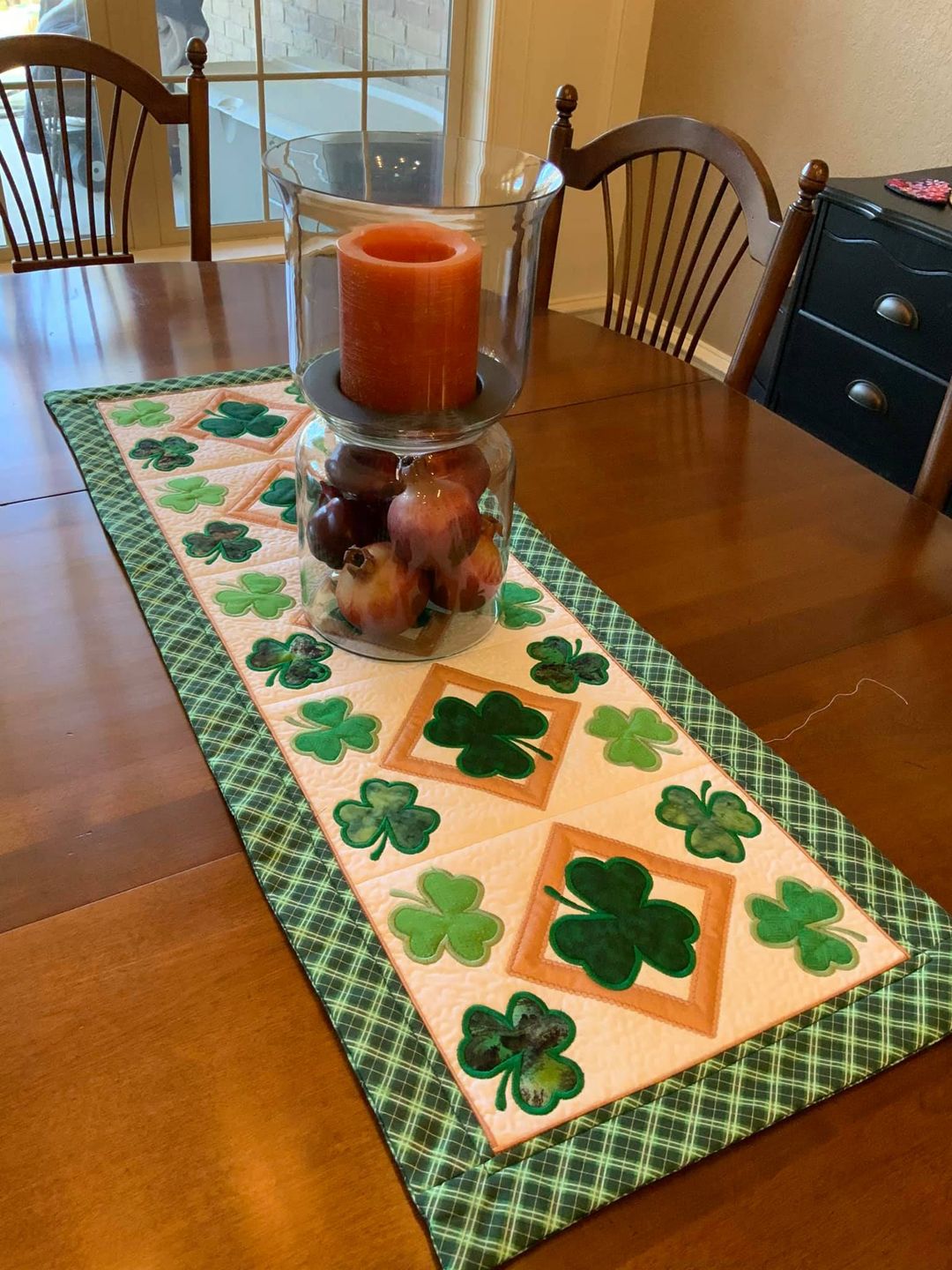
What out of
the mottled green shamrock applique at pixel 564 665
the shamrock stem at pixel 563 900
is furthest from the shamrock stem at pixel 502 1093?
the mottled green shamrock applique at pixel 564 665

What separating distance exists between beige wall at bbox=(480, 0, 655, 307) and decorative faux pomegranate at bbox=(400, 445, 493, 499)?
2.23 metres

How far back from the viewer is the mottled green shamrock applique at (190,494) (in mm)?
1018

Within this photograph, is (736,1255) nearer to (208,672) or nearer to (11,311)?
(208,672)

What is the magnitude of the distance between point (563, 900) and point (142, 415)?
783 millimetres

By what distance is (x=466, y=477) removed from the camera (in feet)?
2.68

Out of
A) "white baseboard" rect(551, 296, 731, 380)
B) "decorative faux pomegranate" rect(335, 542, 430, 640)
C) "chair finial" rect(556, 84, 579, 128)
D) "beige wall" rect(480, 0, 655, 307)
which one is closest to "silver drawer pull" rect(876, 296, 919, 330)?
"chair finial" rect(556, 84, 579, 128)

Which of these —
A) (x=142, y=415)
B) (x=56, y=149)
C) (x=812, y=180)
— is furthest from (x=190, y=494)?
(x=56, y=149)

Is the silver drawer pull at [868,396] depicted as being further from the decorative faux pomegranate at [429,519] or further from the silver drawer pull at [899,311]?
the decorative faux pomegranate at [429,519]

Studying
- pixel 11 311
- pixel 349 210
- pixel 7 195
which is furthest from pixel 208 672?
pixel 7 195

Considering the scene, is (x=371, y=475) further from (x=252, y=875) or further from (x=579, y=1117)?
(x=579, y=1117)

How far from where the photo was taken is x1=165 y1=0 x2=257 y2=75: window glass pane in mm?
2336

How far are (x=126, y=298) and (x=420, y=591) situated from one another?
2.79ft

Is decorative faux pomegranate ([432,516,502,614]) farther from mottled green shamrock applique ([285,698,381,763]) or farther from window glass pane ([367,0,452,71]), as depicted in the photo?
window glass pane ([367,0,452,71])

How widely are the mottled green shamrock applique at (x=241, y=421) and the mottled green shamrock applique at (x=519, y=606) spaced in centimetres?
37
